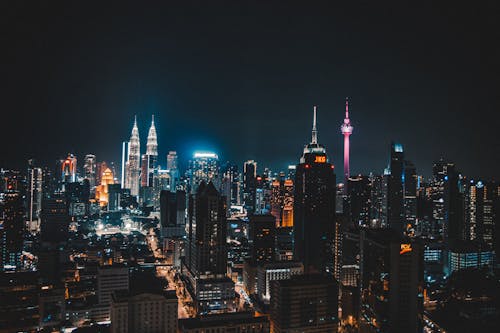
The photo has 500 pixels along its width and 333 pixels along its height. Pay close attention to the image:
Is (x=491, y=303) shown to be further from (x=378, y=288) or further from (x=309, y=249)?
(x=309, y=249)

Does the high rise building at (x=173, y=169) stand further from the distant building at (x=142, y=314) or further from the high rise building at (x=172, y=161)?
the distant building at (x=142, y=314)

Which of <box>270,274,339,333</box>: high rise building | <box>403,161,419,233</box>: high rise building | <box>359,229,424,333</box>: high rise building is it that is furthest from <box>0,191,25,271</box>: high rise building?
<box>403,161,419,233</box>: high rise building

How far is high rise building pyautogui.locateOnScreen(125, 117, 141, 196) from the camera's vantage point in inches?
1636

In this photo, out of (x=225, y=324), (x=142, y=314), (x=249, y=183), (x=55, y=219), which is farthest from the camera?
(x=249, y=183)

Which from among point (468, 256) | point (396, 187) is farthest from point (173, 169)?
point (468, 256)

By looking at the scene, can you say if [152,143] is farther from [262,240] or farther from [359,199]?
[262,240]

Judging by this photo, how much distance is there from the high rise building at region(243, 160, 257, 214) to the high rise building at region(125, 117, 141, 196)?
10.9 meters

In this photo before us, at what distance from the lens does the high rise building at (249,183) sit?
34.3 metres

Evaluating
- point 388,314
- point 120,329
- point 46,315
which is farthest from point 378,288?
point 46,315

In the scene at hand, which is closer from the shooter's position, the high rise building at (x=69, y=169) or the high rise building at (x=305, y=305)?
the high rise building at (x=305, y=305)

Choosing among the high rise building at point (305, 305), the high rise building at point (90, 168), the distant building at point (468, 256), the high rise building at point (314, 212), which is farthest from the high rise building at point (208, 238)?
the high rise building at point (90, 168)

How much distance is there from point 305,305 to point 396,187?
1494 cm

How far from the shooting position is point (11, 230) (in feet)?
58.3

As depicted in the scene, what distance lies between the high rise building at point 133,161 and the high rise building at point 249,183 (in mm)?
10940
